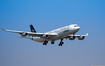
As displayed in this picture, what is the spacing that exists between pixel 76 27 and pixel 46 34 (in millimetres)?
14028

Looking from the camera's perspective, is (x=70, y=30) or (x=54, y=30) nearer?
(x=70, y=30)

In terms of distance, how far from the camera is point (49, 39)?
9038 centimetres

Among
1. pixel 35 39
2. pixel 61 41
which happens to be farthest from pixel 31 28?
pixel 61 41

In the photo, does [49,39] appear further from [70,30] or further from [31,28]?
[31,28]

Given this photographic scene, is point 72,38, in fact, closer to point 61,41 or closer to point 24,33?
point 61,41

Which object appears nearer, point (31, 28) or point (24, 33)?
point (24, 33)

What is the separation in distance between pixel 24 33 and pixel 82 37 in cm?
2842

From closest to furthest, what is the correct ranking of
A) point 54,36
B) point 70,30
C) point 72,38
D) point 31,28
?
1. point 70,30
2. point 54,36
3. point 72,38
4. point 31,28

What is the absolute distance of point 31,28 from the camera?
4338 inches

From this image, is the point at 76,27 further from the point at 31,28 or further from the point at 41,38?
the point at 31,28

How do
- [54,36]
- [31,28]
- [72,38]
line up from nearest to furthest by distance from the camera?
1. [54,36]
2. [72,38]
3. [31,28]

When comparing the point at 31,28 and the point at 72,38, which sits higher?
the point at 31,28

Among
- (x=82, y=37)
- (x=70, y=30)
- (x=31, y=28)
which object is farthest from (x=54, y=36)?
(x=31, y=28)

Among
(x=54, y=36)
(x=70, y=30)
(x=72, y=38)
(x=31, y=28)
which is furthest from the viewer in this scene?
(x=31, y=28)
